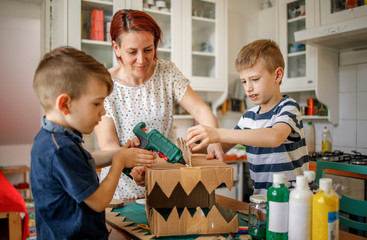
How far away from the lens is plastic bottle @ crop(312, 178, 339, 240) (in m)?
0.70

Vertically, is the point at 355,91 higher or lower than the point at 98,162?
higher

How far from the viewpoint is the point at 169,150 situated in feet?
3.02

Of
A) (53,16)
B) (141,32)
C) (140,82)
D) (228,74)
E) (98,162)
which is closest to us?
(98,162)

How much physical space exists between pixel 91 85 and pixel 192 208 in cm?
52

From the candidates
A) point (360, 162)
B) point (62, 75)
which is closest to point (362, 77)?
point (360, 162)

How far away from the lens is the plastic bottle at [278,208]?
2.41 ft

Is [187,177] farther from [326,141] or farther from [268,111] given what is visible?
[326,141]

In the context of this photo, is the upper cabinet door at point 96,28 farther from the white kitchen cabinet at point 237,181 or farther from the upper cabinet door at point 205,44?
the white kitchen cabinet at point 237,181

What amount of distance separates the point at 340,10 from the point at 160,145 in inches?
85.8

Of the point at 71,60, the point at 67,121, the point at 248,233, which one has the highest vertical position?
the point at 71,60

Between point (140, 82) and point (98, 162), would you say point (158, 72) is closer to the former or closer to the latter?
point (140, 82)

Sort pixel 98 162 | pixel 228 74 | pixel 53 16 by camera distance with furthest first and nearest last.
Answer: pixel 228 74
pixel 53 16
pixel 98 162

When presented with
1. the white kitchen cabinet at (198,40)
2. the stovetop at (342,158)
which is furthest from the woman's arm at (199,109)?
the white kitchen cabinet at (198,40)

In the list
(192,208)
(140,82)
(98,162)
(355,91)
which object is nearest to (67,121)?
(98,162)
